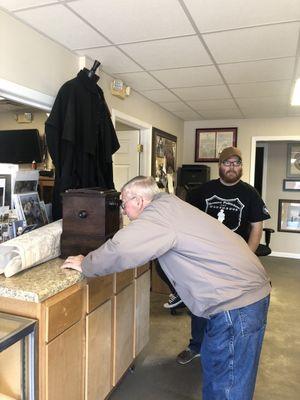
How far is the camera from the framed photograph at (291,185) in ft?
19.5

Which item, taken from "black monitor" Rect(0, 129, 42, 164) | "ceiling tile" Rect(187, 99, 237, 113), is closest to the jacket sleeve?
→ "black monitor" Rect(0, 129, 42, 164)

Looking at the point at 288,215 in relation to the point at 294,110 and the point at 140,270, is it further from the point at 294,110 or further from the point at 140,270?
the point at 140,270

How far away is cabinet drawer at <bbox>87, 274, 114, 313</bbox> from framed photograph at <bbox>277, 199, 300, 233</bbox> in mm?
4776

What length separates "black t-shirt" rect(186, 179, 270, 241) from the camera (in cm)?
267

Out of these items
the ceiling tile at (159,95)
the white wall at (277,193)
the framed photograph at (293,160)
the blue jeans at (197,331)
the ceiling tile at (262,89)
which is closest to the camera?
the blue jeans at (197,331)

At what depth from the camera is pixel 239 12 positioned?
1861 mm

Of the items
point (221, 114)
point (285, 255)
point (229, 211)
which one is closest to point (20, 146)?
point (229, 211)

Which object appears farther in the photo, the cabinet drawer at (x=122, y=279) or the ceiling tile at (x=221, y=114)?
the ceiling tile at (x=221, y=114)

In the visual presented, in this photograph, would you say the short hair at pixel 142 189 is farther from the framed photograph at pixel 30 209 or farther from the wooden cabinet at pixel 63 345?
the framed photograph at pixel 30 209

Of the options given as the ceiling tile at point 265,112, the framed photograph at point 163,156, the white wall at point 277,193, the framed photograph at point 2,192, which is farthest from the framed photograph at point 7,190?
the white wall at point 277,193

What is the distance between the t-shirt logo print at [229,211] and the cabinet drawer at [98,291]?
1095 mm

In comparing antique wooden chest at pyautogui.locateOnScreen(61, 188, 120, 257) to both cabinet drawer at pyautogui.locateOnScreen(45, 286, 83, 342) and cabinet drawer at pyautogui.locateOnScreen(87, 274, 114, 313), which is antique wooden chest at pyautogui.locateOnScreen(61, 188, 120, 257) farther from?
cabinet drawer at pyautogui.locateOnScreen(45, 286, 83, 342)

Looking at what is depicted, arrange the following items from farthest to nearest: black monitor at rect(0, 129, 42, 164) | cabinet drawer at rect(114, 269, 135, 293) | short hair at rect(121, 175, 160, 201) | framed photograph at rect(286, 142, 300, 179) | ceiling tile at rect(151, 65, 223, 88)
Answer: framed photograph at rect(286, 142, 300, 179), black monitor at rect(0, 129, 42, 164), ceiling tile at rect(151, 65, 223, 88), cabinet drawer at rect(114, 269, 135, 293), short hair at rect(121, 175, 160, 201)

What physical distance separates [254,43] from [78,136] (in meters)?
1.35
